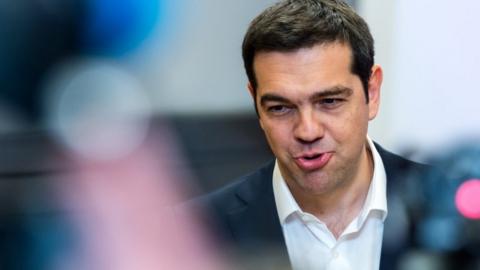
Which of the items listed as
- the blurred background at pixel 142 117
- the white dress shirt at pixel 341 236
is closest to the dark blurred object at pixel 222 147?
the blurred background at pixel 142 117

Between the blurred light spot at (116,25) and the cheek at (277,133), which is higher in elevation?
the blurred light spot at (116,25)

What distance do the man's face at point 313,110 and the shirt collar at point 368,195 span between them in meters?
0.06

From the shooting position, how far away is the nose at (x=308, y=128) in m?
0.70

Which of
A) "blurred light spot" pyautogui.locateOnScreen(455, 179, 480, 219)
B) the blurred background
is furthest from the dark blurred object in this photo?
"blurred light spot" pyautogui.locateOnScreen(455, 179, 480, 219)

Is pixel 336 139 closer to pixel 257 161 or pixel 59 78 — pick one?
pixel 257 161

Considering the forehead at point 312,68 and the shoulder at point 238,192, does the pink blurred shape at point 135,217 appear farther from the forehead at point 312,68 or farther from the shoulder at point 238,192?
the forehead at point 312,68

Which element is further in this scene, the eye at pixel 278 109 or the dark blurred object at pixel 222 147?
the dark blurred object at pixel 222 147

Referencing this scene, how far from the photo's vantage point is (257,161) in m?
0.90

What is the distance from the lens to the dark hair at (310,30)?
715 millimetres

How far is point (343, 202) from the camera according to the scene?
2.60 ft

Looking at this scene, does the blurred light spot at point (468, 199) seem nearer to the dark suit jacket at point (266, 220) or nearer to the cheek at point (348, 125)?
the dark suit jacket at point (266, 220)

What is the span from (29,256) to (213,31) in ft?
1.18

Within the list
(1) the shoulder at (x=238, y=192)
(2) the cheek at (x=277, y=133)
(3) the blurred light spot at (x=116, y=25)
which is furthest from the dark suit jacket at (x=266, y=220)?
(3) the blurred light spot at (x=116, y=25)

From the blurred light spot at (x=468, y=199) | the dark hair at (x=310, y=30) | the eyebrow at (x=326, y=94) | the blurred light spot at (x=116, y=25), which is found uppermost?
the blurred light spot at (x=116, y=25)
